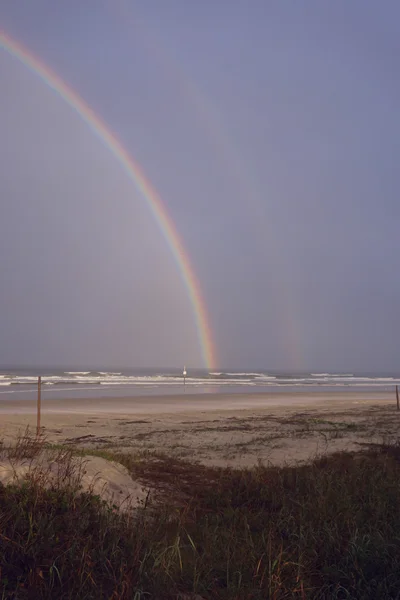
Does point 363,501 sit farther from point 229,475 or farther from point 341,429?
point 341,429

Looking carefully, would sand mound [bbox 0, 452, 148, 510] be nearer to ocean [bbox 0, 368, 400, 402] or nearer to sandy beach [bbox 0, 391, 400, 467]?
sandy beach [bbox 0, 391, 400, 467]

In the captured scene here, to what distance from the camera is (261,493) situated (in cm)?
728

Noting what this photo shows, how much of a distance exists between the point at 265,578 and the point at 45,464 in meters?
3.66

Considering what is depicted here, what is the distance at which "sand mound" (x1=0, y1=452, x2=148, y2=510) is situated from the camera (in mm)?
6000

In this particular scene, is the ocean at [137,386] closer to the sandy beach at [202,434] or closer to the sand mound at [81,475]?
the sandy beach at [202,434]

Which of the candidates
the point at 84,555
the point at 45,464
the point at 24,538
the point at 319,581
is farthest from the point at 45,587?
the point at 45,464

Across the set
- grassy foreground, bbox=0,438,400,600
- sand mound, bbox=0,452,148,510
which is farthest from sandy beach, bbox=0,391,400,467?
grassy foreground, bbox=0,438,400,600

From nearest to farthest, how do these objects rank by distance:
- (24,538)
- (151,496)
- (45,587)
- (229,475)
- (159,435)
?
(45,587)
(24,538)
(151,496)
(229,475)
(159,435)

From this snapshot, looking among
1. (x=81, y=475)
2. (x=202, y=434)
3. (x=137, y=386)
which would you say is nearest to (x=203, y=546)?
(x=81, y=475)

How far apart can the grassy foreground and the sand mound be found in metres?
0.22

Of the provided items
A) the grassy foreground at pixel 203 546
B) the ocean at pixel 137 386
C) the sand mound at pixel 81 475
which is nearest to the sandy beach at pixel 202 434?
the sand mound at pixel 81 475

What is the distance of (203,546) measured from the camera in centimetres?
523

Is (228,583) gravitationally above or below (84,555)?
below

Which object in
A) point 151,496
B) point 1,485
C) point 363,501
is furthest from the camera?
point 151,496
